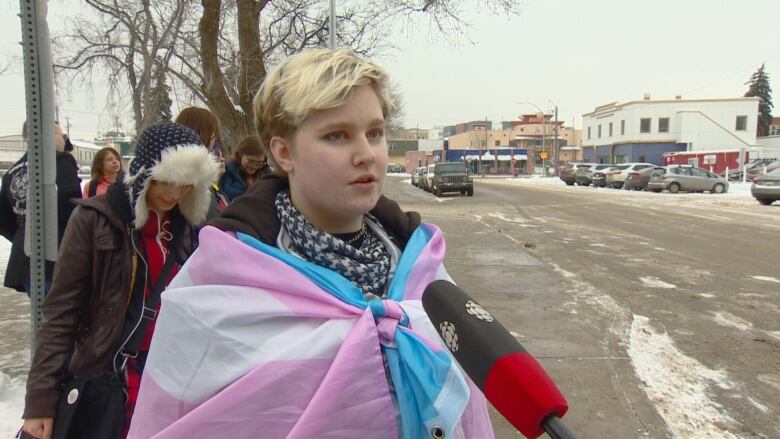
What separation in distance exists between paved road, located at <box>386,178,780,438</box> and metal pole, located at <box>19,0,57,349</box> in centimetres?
275

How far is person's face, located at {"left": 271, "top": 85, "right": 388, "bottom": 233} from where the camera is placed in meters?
1.32

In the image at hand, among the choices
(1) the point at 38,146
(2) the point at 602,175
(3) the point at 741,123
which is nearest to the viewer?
(1) the point at 38,146

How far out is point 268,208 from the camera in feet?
4.71

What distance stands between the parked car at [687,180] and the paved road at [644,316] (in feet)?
54.2

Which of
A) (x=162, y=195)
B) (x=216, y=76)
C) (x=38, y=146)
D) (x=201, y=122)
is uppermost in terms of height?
(x=216, y=76)

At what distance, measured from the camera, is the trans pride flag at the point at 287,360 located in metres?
1.17

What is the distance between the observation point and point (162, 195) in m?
2.35

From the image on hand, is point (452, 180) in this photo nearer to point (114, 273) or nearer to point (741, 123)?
point (114, 273)

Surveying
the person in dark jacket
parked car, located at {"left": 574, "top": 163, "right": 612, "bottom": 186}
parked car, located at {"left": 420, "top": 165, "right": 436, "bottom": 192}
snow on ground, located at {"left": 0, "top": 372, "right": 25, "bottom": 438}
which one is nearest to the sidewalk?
snow on ground, located at {"left": 0, "top": 372, "right": 25, "bottom": 438}

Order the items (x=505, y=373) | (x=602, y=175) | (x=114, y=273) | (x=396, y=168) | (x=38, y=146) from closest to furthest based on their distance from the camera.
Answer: (x=505, y=373) → (x=114, y=273) → (x=38, y=146) → (x=602, y=175) → (x=396, y=168)

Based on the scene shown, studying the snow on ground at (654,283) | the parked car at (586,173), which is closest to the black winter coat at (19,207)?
the snow on ground at (654,283)

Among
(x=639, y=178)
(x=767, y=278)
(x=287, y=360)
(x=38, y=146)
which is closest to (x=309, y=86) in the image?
(x=287, y=360)

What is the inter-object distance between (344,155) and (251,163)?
330cm

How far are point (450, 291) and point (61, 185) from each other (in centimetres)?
351
